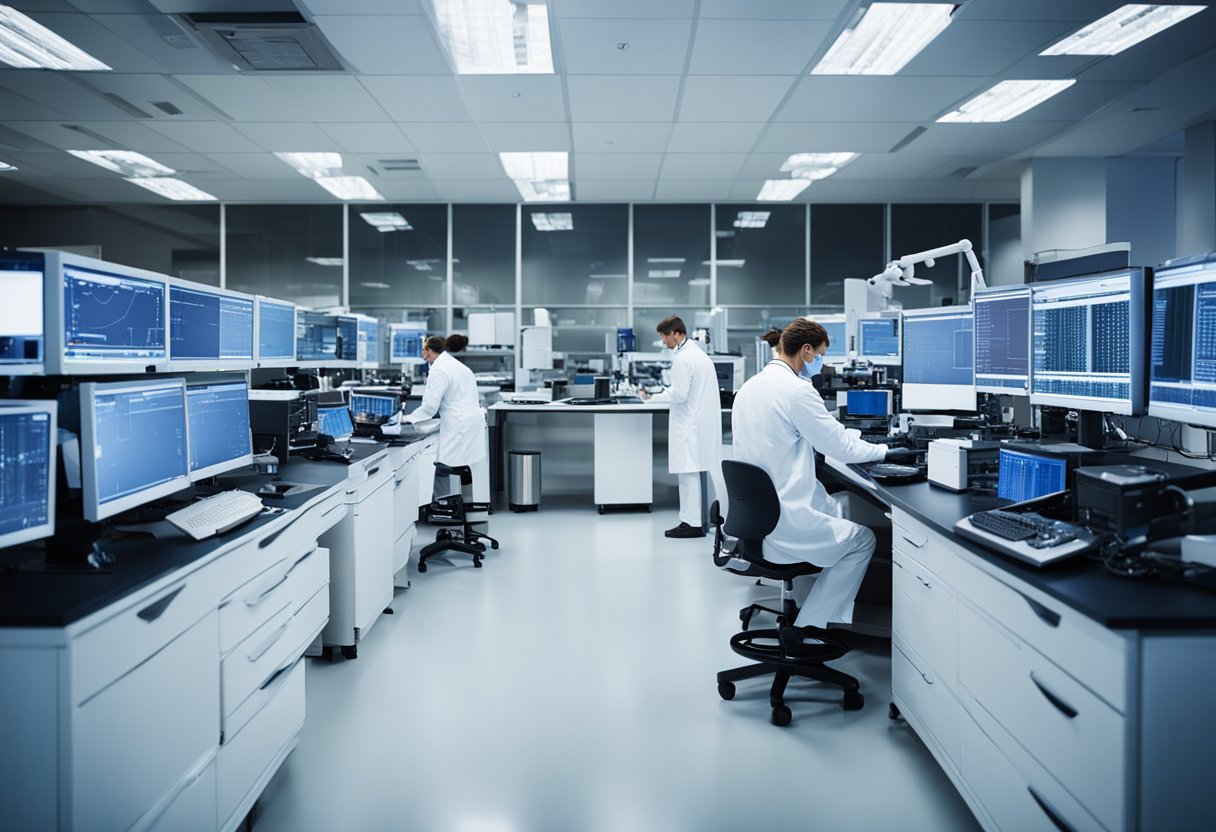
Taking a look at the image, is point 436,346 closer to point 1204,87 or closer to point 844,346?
point 844,346

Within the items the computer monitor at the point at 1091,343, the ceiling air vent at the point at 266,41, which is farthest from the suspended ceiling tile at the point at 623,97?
the computer monitor at the point at 1091,343

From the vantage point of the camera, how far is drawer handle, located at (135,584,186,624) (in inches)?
52.2

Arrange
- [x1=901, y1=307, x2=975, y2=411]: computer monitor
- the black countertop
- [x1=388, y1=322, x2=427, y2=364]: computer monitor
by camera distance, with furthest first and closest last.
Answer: [x1=388, y1=322, x2=427, y2=364]: computer monitor, [x1=901, y1=307, x2=975, y2=411]: computer monitor, the black countertop

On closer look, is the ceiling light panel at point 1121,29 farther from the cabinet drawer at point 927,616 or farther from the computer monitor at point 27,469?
the computer monitor at point 27,469

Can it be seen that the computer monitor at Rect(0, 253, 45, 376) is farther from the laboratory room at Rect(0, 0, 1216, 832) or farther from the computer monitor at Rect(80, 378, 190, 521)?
the computer monitor at Rect(80, 378, 190, 521)

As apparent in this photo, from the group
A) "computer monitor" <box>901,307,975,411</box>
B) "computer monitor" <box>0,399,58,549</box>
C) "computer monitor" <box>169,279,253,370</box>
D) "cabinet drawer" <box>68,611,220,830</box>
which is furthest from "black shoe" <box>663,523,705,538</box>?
"computer monitor" <box>0,399,58,549</box>

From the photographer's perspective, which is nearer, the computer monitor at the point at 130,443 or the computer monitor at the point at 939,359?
the computer monitor at the point at 130,443

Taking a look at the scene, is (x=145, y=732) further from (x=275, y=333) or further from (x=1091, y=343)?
(x=1091, y=343)

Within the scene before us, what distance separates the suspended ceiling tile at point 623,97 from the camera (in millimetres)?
4616

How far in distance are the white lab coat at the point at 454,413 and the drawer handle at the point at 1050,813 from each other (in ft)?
11.3

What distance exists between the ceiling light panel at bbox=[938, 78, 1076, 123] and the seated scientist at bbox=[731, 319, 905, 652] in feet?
12.2

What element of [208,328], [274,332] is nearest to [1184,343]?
[208,328]

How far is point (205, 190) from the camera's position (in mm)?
7617

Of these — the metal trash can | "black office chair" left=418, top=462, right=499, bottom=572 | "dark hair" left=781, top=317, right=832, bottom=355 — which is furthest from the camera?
the metal trash can
